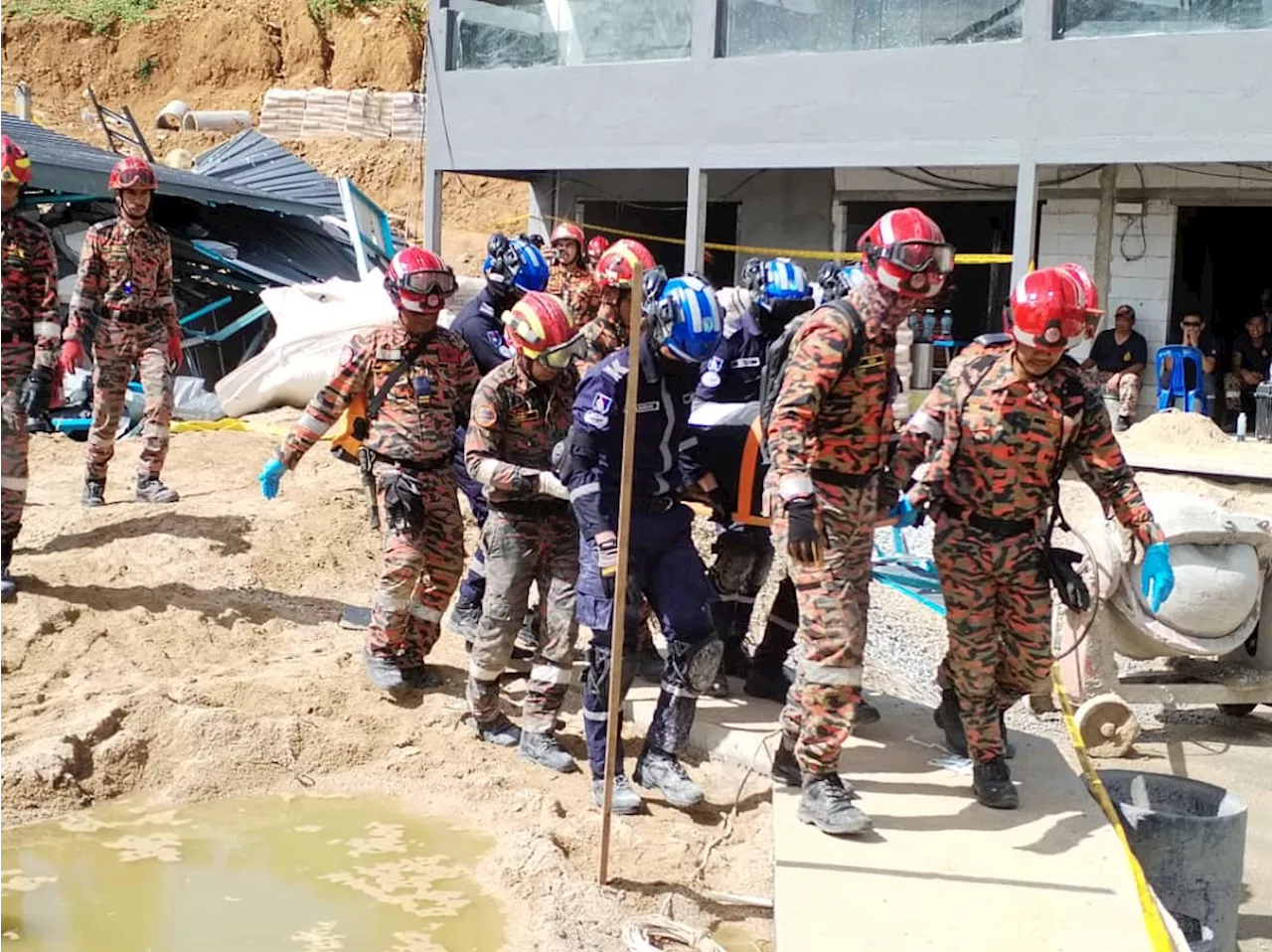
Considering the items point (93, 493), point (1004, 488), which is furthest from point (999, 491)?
point (93, 493)

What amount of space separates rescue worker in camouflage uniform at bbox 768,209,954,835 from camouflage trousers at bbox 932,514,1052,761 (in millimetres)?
322

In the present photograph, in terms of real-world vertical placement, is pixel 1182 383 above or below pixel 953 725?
above

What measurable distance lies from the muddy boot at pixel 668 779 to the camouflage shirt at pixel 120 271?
17.4 ft

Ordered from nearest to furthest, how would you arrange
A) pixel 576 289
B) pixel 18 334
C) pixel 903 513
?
1. pixel 903 513
2. pixel 18 334
3. pixel 576 289

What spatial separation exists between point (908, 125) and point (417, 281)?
10.0 m

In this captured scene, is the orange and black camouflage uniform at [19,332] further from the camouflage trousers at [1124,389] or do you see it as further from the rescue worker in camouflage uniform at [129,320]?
the camouflage trousers at [1124,389]

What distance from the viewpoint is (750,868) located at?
5.35 m

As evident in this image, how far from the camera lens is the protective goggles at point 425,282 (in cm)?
636

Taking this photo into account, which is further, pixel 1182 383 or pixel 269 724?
pixel 1182 383

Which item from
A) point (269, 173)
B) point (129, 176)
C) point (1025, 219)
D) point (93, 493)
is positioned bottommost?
point (93, 493)

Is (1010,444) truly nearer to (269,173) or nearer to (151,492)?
(151,492)

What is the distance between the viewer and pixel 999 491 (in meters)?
5.09

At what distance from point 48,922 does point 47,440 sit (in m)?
8.80

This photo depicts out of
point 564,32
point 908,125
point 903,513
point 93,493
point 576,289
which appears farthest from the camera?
point 564,32
